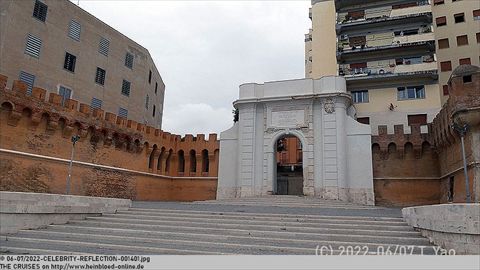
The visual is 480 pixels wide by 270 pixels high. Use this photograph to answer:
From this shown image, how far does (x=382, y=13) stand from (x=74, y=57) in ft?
88.8

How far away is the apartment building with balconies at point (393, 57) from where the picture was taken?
2777cm

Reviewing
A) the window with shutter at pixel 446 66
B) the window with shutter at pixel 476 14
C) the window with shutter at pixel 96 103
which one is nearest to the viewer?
the window with shutter at pixel 96 103

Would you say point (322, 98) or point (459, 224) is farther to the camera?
point (322, 98)

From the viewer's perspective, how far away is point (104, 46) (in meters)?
29.7

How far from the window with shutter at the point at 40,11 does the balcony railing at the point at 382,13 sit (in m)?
24.6

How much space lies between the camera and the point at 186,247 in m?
8.04

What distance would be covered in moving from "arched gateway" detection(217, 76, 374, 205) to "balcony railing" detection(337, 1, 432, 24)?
32.8ft

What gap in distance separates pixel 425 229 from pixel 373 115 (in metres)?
22.0

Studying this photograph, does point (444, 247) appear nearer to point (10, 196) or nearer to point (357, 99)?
point (10, 196)

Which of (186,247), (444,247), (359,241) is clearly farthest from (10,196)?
(444,247)

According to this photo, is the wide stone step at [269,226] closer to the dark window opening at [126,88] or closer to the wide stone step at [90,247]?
the wide stone step at [90,247]

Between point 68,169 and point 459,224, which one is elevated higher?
point 68,169

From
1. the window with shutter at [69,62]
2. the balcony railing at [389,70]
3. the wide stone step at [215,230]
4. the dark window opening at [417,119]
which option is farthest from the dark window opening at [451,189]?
the window with shutter at [69,62]

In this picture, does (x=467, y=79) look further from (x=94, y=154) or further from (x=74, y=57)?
(x=74, y=57)
